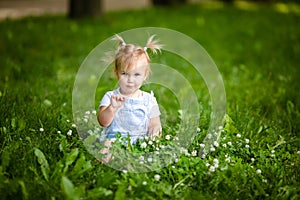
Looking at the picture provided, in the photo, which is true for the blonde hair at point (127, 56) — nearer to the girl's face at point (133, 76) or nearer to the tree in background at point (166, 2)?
the girl's face at point (133, 76)

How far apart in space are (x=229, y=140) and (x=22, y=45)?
158 inches

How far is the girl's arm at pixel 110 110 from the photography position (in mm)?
3088

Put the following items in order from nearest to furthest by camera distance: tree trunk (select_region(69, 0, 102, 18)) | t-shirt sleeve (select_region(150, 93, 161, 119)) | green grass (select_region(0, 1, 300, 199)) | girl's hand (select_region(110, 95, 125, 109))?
A: 1. green grass (select_region(0, 1, 300, 199))
2. girl's hand (select_region(110, 95, 125, 109))
3. t-shirt sleeve (select_region(150, 93, 161, 119))
4. tree trunk (select_region(69, 0, 102, 18))

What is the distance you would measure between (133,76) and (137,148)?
1.43ft

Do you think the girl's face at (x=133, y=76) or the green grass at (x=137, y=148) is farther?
the girl's face at (x=133, y=76)

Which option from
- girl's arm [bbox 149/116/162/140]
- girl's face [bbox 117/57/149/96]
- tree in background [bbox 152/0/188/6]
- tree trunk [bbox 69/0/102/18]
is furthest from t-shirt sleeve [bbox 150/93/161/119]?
tree in background [bbox 152/0/188/6]

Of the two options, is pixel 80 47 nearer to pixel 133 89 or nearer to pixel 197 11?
pixel 133 89

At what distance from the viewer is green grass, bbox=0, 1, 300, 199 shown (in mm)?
2773

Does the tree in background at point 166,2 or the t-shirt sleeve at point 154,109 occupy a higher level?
the t-shirt sleeve at point 154,109

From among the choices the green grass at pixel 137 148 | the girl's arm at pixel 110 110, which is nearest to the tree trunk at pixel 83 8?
the green grass at pixel 137 148

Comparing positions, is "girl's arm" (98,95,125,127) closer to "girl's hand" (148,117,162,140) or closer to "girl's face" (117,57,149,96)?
"girl's face" (117,57,149,96)

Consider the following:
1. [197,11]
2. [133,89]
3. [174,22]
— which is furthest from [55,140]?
[197,11]

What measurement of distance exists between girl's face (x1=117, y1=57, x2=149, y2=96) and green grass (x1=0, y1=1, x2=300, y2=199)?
400mm

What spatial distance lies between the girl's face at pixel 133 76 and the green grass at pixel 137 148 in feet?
1.31
